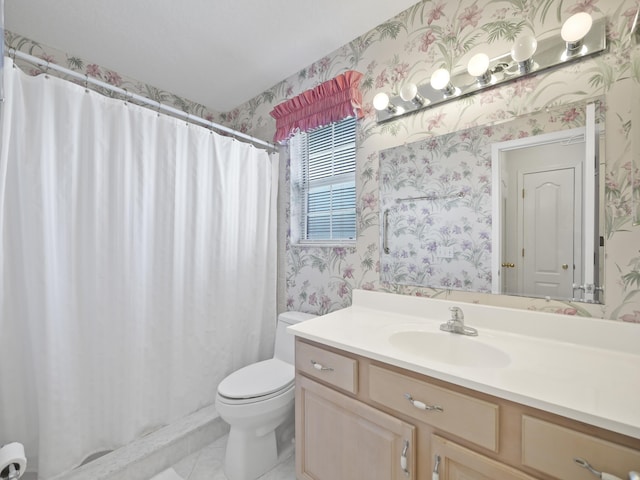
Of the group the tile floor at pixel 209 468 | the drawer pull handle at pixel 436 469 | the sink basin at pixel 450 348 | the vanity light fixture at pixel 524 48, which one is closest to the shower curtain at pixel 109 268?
the tile floor at pixel 209 468

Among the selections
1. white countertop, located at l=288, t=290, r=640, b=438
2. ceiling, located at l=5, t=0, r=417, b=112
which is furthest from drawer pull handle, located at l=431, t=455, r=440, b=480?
ceiling, located at l=5, t=0, r=417, b=112

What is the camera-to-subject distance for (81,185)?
4.35 ft

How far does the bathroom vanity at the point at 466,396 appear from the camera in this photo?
0.65m

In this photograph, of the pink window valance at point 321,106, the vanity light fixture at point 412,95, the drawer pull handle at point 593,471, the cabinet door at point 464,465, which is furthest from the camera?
the pink window valance at point 321,106

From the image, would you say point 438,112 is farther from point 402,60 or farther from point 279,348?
point 279,348

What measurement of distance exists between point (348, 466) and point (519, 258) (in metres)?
1.07

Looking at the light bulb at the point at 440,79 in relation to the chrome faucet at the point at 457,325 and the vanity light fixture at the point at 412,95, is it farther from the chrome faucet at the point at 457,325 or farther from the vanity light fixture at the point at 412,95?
the chrome faucet at the point at 457,325

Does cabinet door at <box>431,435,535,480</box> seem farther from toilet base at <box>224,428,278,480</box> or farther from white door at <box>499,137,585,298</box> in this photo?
toilet base at <box>224,428,278,480</box>

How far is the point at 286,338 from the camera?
180 centimetres

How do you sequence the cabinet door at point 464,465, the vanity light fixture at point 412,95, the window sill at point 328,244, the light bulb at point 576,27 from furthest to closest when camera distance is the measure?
the window sill at point 328,244
the vanity light fixture at point 412,95
the light bulb at point 576,27
the cabinet door at point 464,465

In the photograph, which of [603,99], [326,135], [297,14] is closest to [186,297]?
[326,135]

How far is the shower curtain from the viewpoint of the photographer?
1196 mm

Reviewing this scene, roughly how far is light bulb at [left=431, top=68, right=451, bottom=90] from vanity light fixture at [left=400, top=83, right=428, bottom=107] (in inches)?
3.8

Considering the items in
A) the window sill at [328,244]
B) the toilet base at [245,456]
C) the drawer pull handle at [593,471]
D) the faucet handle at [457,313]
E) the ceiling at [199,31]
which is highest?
the ceiling at [199,31]
